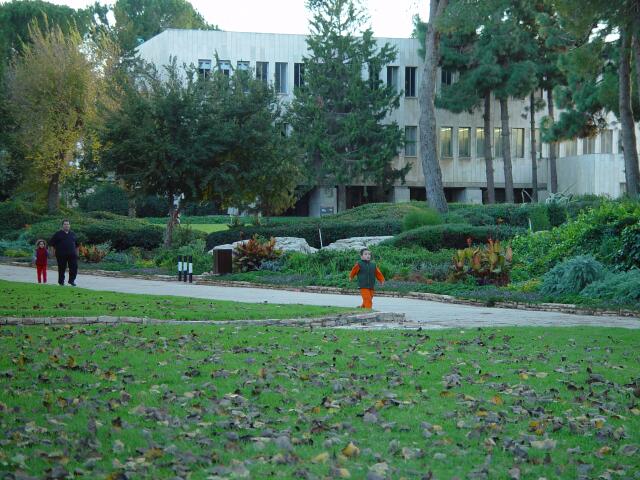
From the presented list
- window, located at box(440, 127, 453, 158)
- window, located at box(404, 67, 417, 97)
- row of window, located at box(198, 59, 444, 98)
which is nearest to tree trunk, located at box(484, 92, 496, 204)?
row of window, located at box(198, 59, 444, 98)

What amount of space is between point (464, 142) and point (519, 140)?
13.2ft

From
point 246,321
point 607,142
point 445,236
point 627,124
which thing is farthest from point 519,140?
point 246,321

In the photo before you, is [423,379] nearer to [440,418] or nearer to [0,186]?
[440,418]

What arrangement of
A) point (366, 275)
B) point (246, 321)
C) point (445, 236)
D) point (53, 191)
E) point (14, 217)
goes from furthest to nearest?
point (53, 191) < point (14, 217) < point (445, 236) < point (366, 275) < point (246, 321)

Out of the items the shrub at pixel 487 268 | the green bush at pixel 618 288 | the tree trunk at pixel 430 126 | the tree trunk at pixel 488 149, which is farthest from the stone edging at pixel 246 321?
the tree trunk at pixel 488 149

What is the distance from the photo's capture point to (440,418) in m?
8.41

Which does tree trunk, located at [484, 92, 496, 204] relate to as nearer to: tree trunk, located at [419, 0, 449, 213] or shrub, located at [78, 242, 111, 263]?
tree trunk, located at [419, 0, 449, 213]

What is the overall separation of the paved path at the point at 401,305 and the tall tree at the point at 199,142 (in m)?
6.06

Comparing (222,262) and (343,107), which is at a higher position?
(343,107)

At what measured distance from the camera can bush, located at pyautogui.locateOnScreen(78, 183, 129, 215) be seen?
6028 centimetres

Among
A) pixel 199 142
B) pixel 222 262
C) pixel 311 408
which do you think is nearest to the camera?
pixel 311 408

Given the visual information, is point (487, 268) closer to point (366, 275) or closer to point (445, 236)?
point (366, 275)

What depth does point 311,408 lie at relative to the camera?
8703 mm

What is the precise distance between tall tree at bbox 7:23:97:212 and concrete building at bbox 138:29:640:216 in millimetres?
10659
